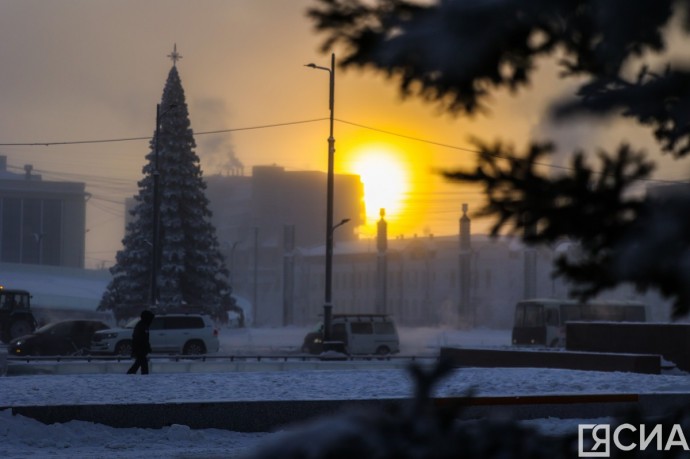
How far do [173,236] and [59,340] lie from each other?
15001 millimetres

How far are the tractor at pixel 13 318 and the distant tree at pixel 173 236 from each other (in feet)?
21.7

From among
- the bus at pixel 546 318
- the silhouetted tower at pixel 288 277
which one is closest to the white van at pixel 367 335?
the bus at pixel 546 318

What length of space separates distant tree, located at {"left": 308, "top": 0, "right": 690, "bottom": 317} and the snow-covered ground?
23.9 ft

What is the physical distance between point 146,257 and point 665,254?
56195 millimetres

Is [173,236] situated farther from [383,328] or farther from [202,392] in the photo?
[202,392]

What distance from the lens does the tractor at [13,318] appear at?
51.0 meters

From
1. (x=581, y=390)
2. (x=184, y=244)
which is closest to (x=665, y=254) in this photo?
(x=581, y=390)

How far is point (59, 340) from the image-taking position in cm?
4306

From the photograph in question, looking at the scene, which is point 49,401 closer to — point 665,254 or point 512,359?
point 665,254

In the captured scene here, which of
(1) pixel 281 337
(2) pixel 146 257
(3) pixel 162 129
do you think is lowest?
(1) pixel 281 337

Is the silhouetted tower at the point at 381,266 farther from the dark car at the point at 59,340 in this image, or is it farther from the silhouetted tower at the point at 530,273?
the dark car at the point at 59,340

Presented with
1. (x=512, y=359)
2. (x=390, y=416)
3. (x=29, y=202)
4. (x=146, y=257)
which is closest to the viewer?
→ (x=390, y=416)

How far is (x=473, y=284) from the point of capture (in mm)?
76562

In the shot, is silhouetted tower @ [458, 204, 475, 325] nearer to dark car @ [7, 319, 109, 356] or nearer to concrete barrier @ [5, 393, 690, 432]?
dark car @ [7, 319, 109, 356]
